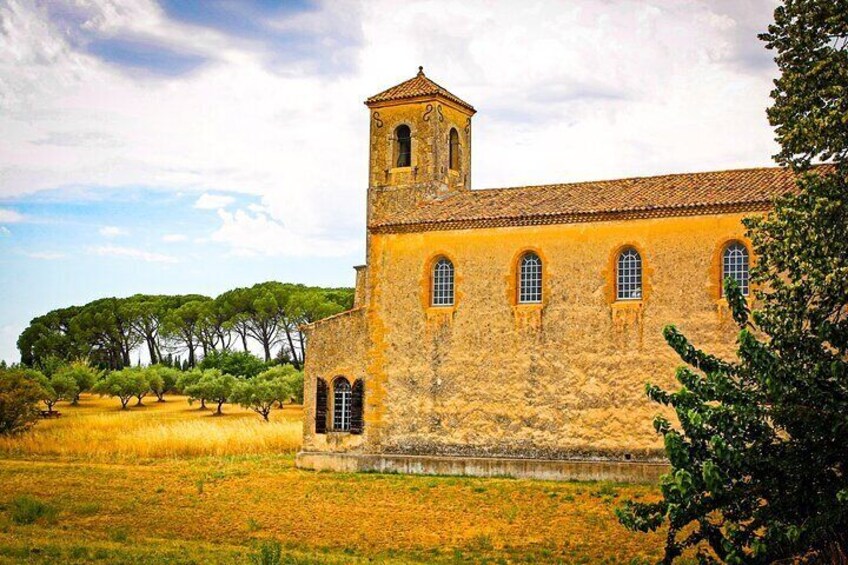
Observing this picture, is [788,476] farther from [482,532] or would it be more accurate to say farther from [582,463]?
[582,463]

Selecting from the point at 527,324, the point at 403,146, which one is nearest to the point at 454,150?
the point at 403,146

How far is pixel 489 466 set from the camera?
27531 mm

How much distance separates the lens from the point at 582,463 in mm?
26359

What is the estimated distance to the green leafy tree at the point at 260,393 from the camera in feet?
167

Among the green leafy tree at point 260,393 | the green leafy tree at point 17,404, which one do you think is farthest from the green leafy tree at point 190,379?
the green leafy tree at point 17,404

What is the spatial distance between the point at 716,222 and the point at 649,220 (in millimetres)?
1837

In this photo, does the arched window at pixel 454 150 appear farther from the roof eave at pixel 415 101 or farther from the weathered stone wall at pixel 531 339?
the weathered stone wall at pixel 531 339

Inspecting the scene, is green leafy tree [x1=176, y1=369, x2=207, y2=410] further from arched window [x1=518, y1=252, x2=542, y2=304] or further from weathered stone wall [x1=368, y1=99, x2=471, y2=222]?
arched window [x1=518, y1=252, x2=542, y2=304]

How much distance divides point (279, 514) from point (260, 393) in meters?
28.4

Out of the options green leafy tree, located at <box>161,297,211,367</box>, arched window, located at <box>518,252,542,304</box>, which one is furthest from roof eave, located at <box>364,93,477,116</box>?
green leafy tree, located at <box>161,297,211,367</box>

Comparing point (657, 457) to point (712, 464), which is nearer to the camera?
point (712, 464)

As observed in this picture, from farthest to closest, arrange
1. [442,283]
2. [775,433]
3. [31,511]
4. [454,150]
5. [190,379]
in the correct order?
1. [190,379]
2. [454,150]
3. [442,283]
4. [31,511]
5. [775,433]

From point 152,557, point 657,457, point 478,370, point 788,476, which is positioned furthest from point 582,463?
point 788,476

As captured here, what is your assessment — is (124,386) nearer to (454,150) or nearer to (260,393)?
(260,393)
